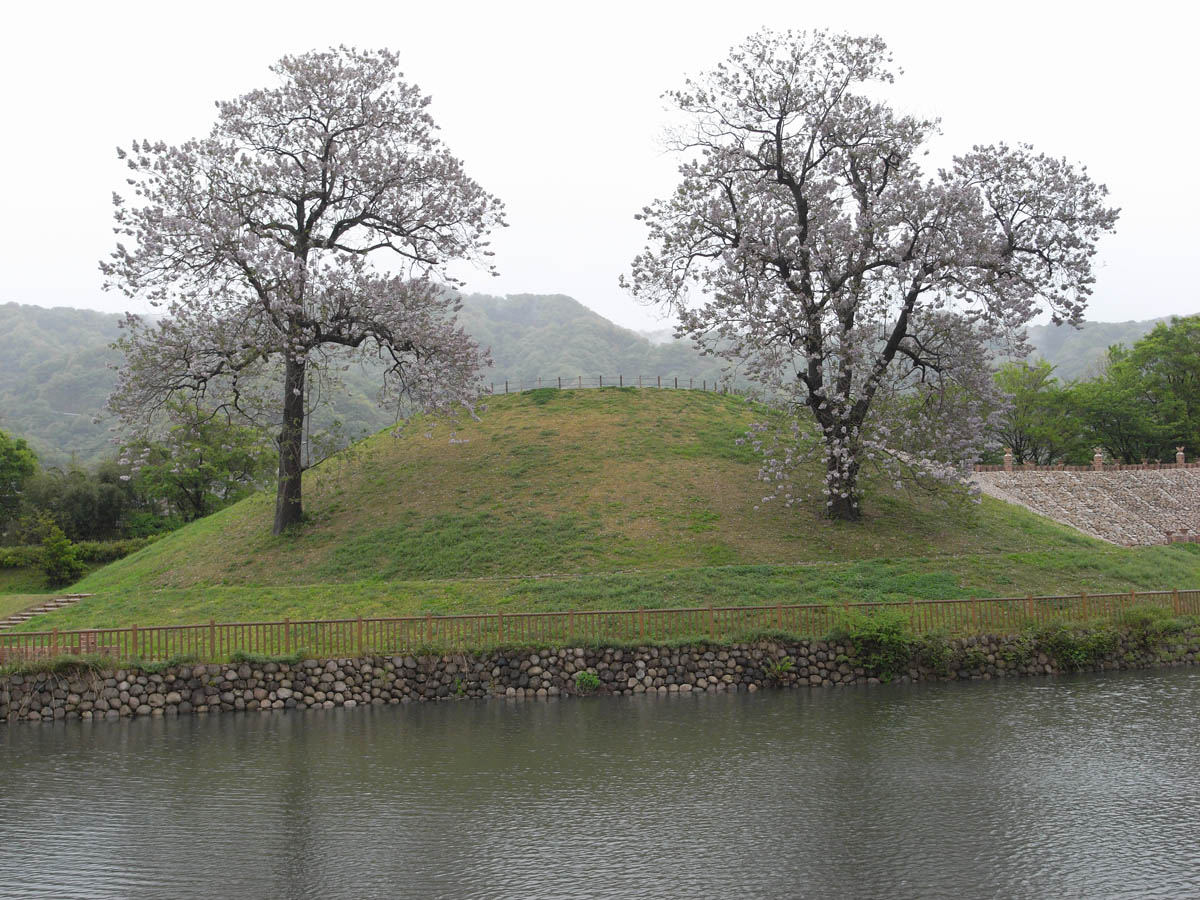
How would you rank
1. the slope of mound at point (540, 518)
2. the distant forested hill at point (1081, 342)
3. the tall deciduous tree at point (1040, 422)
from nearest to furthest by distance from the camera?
the slope of mound at point (540, 518) < the tall deciduous tree at point (1040, 422) < the distant forested hill at point (1081, 342)

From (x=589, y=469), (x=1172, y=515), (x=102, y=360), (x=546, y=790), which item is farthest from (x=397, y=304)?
(x=102, y=360)

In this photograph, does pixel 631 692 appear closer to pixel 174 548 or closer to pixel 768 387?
pixel 768 387

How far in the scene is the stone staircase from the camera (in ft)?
100

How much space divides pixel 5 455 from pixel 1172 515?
7524 cm

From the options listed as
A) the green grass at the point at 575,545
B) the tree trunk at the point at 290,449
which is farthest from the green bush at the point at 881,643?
the tree trunk at the point at 290,449

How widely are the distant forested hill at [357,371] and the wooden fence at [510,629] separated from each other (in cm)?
7440

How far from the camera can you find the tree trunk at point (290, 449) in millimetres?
37094

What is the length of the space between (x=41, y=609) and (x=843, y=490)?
2796 cm

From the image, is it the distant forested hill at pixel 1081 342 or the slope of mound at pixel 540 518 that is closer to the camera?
the slope of mound at pixel 540 518

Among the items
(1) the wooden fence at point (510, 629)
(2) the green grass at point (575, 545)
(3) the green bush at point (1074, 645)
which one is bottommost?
(3) the green bush at point (1074, 645)

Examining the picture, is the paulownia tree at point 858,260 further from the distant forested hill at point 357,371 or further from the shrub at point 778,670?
the distant forested hill at point 357,371

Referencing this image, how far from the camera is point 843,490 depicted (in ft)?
114

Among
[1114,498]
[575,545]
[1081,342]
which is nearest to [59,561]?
[575,545]

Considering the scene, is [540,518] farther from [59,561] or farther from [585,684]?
[59,561]
